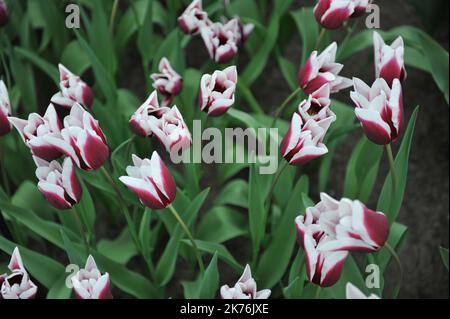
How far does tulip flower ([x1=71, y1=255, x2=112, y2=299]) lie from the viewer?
0.88 m

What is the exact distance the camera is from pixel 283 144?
3.07 feet

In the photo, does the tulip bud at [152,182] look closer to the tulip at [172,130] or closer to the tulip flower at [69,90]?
the tulip at [172,130]

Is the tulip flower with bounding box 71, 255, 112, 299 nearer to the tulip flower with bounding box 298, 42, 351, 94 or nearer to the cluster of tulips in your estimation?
the cluster of tulips

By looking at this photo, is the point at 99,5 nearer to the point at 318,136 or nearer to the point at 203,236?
the point at 203,236

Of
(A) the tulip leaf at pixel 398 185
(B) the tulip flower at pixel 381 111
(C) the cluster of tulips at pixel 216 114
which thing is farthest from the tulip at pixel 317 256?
(A) the tulip leaf at pixel 398 185

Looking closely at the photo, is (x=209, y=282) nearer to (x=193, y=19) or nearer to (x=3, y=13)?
(x=193, y=19)

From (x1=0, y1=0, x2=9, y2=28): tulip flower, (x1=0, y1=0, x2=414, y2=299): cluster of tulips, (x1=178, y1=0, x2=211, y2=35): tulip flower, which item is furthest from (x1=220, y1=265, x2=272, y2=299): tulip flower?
(x1=0, y1=0, x2=9, y2=28): tulip flower

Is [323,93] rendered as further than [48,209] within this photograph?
No

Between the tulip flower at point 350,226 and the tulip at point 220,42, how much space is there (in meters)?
0.41

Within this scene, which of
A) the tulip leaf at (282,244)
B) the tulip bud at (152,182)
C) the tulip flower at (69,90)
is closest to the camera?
the tulip bud at (152,182)

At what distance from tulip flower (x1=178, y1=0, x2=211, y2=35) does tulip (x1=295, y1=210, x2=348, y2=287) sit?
432 millimetres

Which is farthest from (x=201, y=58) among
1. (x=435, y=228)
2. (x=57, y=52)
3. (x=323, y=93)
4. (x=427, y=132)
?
(x=323, y=93)

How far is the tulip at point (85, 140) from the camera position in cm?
89

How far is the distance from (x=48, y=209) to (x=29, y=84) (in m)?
0.26
